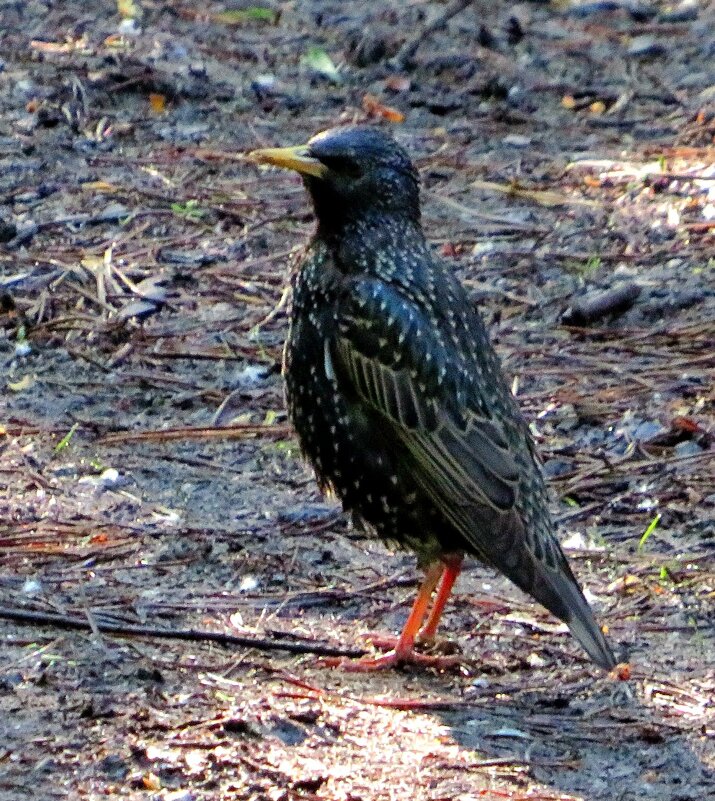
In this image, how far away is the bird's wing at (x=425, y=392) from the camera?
15.8ft

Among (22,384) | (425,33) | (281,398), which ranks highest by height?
(425,33)

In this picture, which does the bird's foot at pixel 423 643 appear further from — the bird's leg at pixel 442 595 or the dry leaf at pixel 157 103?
the dry leaf at pixel 157 103

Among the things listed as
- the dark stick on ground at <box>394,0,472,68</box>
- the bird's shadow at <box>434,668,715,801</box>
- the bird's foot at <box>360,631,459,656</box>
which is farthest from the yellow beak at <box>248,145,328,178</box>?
the dark stick on ground at <box>394,0,472,68</box>

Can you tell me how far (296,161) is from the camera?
5074mm

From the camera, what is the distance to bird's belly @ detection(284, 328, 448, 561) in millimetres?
4879

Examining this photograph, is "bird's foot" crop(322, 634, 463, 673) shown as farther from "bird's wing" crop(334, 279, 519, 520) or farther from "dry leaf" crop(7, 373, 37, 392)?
"dry leaf" crop(7, 373, 37, 392)

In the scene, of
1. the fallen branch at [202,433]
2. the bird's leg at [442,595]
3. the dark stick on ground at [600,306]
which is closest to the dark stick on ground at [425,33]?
the dark stick on ground at [600,306]

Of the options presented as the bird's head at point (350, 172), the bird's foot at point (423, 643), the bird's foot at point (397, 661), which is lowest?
the bird's foot at point (423, 643)

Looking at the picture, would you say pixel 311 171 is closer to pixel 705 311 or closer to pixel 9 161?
pixel 705 311

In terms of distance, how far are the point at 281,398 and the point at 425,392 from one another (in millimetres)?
1594

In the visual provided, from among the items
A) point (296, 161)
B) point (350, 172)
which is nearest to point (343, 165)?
point (350, 172)

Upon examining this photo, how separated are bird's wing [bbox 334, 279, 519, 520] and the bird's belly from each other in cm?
5

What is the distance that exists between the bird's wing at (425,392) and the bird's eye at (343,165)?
0.40 m

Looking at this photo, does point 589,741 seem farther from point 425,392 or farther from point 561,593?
point 425,392
